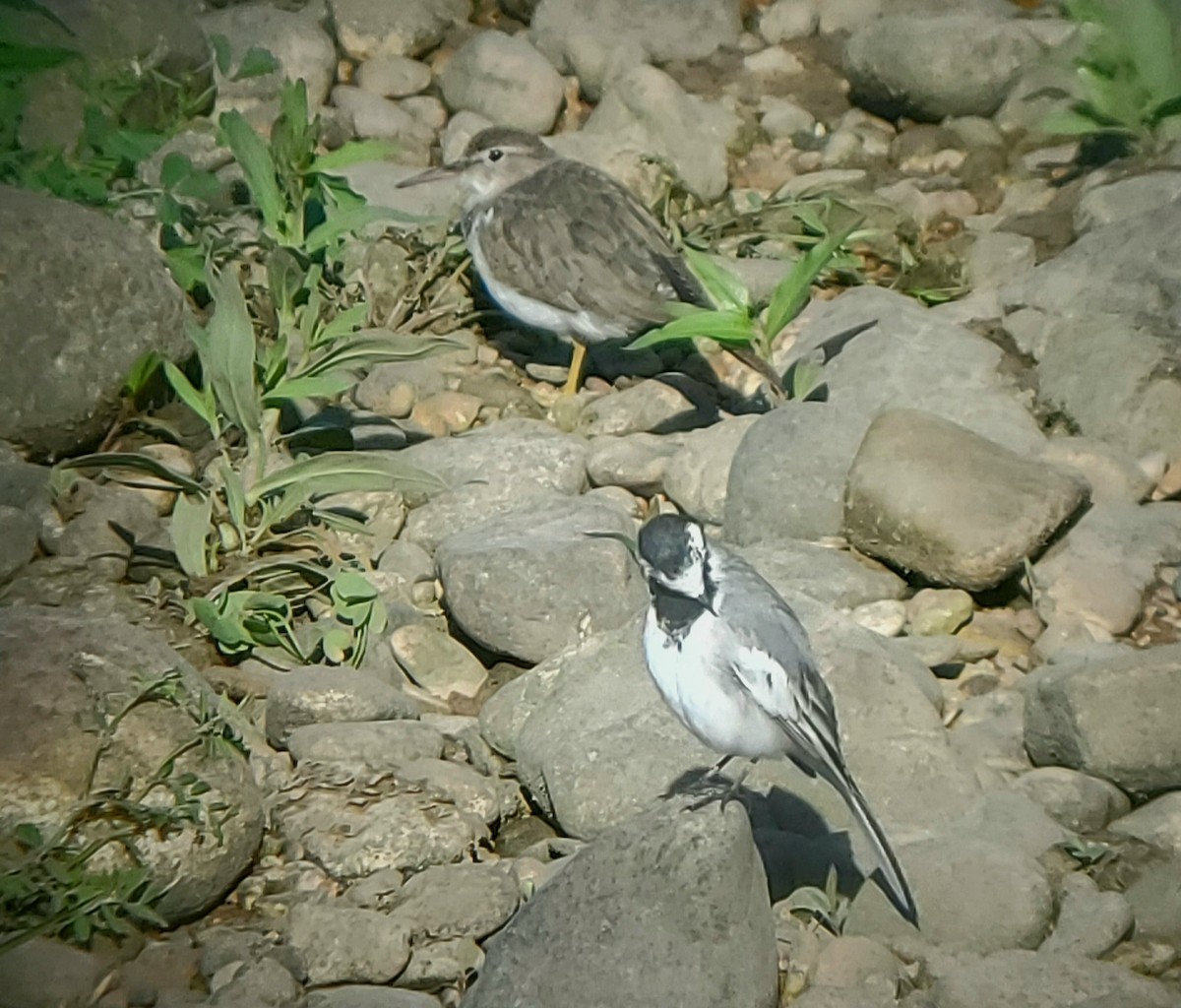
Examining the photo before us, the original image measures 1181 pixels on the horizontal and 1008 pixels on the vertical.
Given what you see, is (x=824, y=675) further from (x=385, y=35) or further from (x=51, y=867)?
(x=385, y=35)

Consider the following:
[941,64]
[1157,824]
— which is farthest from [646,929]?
[941,64]

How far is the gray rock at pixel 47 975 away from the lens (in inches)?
174

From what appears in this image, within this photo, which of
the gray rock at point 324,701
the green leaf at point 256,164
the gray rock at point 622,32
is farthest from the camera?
the gray rock at point 622,32

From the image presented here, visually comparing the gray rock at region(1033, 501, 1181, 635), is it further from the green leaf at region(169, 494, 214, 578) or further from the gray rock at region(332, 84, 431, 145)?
the gray rock at region(332, 84, 431, 145)

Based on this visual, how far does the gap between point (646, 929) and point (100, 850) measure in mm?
1425

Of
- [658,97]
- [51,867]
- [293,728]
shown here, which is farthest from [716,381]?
[51,867]

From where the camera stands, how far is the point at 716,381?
7.96 meters

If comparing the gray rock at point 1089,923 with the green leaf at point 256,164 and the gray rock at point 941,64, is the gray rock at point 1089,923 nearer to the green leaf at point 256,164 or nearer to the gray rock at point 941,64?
the green leaf at point 256,164

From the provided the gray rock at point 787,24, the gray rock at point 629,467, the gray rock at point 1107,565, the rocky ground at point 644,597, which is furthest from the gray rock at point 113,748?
the gray rock at point 787,24

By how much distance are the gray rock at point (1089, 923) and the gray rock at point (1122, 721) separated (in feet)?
1.66

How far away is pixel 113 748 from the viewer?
15.9 ft

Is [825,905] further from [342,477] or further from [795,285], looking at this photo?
[795,285]

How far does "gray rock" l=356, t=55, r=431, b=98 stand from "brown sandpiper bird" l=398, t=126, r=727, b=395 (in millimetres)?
1570

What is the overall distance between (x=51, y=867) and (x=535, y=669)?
173 centimetres
